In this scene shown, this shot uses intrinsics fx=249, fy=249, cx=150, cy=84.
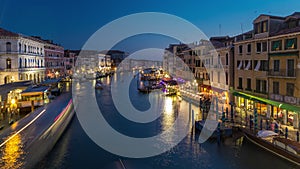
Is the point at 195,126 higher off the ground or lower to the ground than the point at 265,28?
lower

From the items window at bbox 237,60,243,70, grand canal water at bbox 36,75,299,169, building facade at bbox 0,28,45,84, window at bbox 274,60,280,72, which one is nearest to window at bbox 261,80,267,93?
window at bbox 274,60,280,72

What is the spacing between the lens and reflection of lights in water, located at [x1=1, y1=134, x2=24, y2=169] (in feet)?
34.6

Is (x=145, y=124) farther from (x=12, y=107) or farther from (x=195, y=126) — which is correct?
(x=12, y=107)

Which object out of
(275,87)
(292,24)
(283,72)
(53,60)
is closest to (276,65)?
(283,72)

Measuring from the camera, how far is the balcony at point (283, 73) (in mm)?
16039

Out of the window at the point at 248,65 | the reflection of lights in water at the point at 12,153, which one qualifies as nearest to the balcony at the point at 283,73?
the window at the point at 248,65

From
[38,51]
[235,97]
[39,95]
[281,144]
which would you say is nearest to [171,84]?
[235,97]

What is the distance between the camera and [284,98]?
54.5 feet

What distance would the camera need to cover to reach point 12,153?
11.4 metres

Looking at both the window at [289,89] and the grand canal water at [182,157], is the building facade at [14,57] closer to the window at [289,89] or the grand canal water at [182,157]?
the grand canal water at [182,157]

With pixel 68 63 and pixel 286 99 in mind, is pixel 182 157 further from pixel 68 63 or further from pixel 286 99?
pixel 68 63

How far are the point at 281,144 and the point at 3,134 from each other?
15.1 metres

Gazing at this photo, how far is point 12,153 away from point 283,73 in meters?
16.7

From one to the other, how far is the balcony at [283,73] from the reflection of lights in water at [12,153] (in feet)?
53.1
